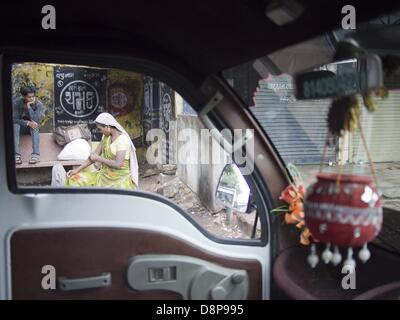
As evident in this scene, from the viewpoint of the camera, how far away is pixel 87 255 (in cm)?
198

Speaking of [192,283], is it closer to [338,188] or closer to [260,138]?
[260,138]

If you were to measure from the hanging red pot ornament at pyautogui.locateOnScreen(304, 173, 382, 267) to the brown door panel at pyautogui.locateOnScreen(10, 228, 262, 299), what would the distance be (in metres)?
0.97

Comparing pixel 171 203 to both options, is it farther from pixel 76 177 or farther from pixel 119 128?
pixel 119 128

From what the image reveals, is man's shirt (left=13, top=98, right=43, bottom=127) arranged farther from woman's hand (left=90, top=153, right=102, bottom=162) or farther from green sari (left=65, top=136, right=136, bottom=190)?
woman's hand (left=90, top=153, right=102, bottom=162)

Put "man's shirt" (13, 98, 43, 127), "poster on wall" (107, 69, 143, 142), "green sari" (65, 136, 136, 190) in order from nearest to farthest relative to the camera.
Answer: 1. "man's shirt" (13, 98, 43, 127)
2. "green sari" (65, 136, 136, 190)
3. "poster on wall" (107, 69, 143, 142)

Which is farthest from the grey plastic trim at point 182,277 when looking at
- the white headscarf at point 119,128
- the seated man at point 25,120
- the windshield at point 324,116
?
the white headscarf at point 119,128

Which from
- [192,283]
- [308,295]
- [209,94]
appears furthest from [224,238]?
[209,94]

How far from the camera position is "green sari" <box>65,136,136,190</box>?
9.83 ft

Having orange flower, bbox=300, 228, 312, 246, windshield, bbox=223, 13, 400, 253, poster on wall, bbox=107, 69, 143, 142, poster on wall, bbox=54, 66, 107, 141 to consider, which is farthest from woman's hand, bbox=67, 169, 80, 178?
poster on wall, bbox=107, 69, 143, 142

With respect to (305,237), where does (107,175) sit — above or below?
above

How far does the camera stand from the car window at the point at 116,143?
2383mm

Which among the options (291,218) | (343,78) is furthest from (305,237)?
(343,78)

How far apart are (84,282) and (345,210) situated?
4.43ft

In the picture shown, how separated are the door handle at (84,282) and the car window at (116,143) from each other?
18.7 inches
